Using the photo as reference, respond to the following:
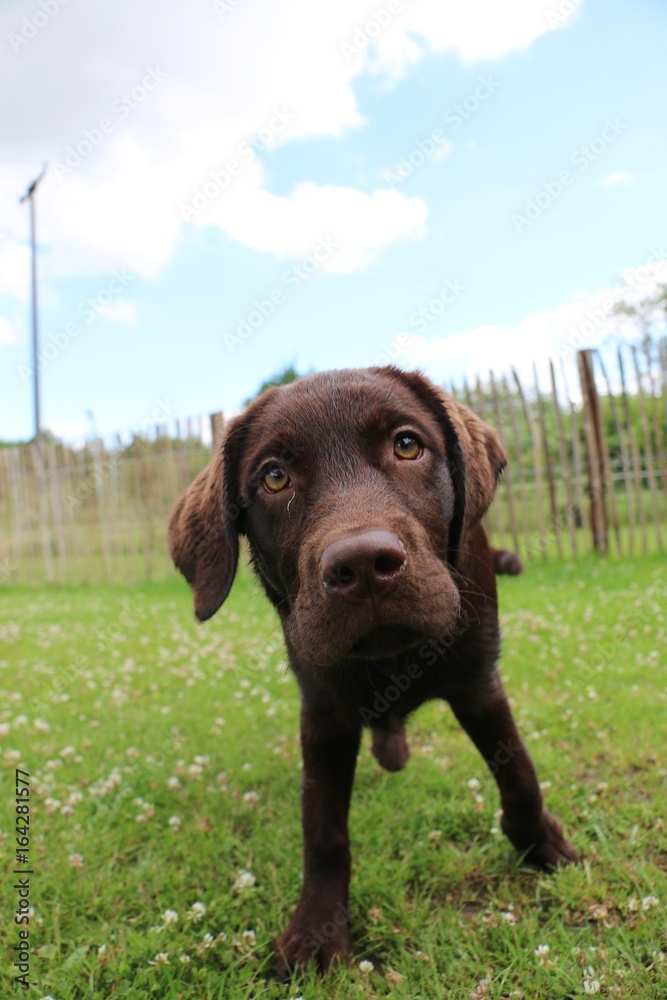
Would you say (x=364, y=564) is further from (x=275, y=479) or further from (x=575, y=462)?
(x=575, y=462)

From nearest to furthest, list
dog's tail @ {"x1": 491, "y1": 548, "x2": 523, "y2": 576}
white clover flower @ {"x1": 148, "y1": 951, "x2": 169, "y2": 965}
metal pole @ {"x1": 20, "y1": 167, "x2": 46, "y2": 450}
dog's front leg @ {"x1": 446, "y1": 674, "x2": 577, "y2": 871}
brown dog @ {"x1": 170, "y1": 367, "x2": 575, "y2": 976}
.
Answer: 1. brown dog @ {"x1": 170, "y1": 367, "x2": 575, "y2": 976}
2. white clover flower @ {"x1": 148, "y1": 951, "x2": 169, "y2": 965}
3. dog's front leg @ {"x1": 446, "y1": 674, "x2": 577, "y2": 871}
4. dog's tail @ {"x1": 491, "y1": 548, "x2": 523, "y2": 576}
5. metal pole @ {"x1": 20, "y1": 167, "x2": 46, "y2": 450}

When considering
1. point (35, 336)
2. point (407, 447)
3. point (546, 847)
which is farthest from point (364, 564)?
point (35, 336)

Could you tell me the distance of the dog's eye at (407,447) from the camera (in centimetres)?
229

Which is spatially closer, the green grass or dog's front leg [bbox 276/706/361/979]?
the green grass

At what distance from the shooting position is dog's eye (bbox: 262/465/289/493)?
7.59 feet

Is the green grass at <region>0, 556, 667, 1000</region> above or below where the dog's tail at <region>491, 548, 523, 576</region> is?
below

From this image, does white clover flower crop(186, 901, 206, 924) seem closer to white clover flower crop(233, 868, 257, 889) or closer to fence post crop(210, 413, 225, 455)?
white clover flower crop(233, 868, 257, 889)

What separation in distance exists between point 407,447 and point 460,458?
307mm

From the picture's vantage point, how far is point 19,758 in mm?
3832

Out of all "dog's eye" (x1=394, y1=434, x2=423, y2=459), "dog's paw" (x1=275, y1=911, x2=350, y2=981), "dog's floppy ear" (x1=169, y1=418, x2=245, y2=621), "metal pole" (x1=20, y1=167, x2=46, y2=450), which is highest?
"metal pole" (x1=20, y1=167, x2=46, y2=450)

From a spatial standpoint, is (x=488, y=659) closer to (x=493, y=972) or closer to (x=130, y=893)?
(x=493, y=972)

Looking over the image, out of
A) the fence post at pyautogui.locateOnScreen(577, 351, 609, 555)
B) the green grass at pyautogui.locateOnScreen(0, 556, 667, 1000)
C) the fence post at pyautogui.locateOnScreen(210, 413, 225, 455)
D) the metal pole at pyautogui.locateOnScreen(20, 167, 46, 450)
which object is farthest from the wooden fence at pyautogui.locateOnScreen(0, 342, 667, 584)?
the metal pole at pyautogui.locateOnScreen(20, 167, 46, 450)

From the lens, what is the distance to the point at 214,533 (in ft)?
8.63

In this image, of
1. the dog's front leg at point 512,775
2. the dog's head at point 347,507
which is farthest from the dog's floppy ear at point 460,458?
the dog's front leg at point 512,775
